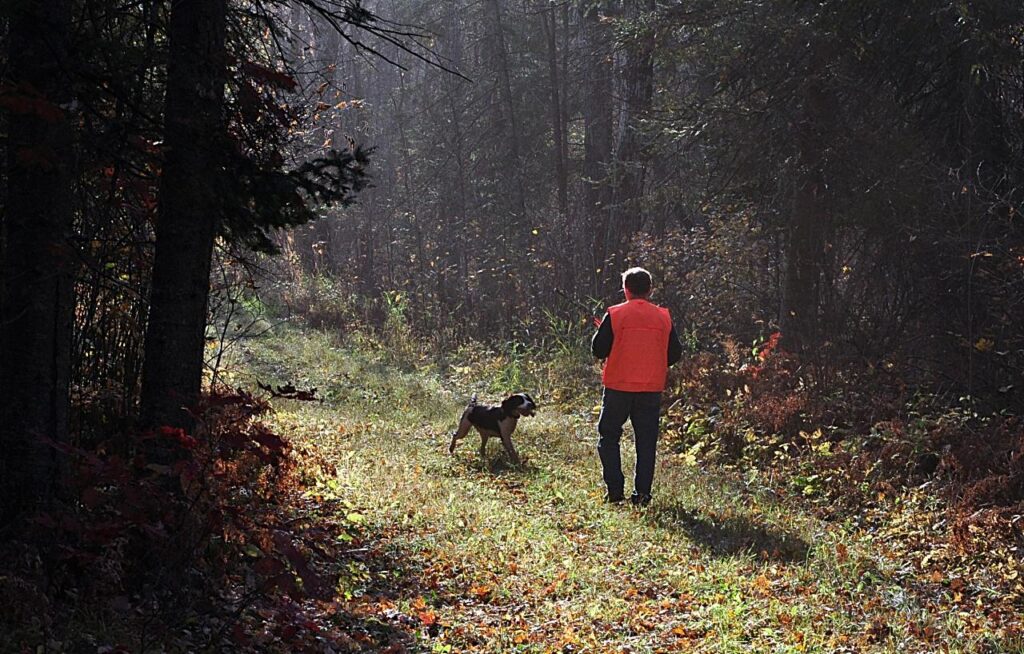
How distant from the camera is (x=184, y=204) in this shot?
5.21m

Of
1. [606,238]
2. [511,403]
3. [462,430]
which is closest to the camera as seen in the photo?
[511,403]

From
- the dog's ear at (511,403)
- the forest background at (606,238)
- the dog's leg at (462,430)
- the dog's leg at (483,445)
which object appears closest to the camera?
the forest background at (606,238)

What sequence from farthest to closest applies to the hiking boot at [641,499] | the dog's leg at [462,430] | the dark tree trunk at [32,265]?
the dog's leg at [462,430] → the hiking boot at [641,499] → the dark tree trunk at [32,265]

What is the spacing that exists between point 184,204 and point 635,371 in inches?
189

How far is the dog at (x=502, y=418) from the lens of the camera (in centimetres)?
1006

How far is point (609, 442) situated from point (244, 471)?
3458 millimetres

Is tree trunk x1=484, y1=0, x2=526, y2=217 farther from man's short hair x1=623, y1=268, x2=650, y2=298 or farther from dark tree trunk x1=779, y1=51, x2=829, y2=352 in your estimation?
man's short hair x1=623, y1=268, x2=650, y2=298

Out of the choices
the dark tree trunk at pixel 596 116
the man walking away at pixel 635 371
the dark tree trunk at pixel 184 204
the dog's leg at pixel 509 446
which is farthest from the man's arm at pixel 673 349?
the dark tree trunk at pixel 596 116

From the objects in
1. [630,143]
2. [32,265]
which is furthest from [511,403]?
[630,143]

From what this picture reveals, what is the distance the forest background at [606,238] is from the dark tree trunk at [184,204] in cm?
2

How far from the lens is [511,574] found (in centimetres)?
682

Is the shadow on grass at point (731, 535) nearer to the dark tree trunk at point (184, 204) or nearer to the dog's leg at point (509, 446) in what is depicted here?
the dog's leg at point (509, 446)

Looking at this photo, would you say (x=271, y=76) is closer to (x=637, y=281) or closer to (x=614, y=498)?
(x=637, y=281)

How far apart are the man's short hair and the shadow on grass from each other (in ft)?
6.75
